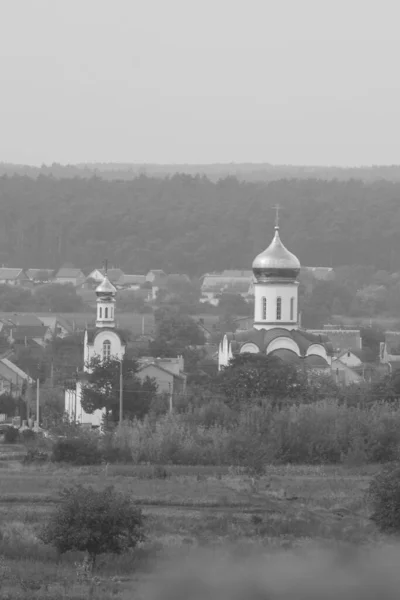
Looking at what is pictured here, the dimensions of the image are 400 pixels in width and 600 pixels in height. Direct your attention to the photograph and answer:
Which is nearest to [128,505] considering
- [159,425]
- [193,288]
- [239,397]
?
[159,425]

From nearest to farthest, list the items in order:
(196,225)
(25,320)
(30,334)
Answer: (30,334) → (25,320) → (196,225)

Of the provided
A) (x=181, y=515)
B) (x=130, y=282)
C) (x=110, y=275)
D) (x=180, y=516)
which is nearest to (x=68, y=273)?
(x=110, y=275)

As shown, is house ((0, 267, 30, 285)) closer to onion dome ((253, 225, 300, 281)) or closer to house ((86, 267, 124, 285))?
house ((86, 267, 124, 285))

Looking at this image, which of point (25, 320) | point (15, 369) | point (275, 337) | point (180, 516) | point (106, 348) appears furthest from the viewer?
point (25, 320)

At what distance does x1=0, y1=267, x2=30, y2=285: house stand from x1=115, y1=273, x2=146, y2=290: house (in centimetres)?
589

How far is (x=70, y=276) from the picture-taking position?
392ft

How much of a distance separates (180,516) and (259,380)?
14690mm

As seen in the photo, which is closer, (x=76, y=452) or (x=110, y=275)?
(x=76, y=452)

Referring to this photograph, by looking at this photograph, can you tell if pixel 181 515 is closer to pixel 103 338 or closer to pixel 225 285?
pixel 103 338

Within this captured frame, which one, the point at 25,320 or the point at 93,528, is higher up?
the point at 25,320

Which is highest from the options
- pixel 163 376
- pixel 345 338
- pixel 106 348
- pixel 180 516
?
pixel 345 338

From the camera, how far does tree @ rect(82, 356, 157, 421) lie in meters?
35.8

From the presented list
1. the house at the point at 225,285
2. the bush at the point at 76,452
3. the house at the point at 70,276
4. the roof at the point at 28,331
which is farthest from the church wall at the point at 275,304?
the house at the point at 70,276

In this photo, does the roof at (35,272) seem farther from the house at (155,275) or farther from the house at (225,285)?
the house at (225,285)
